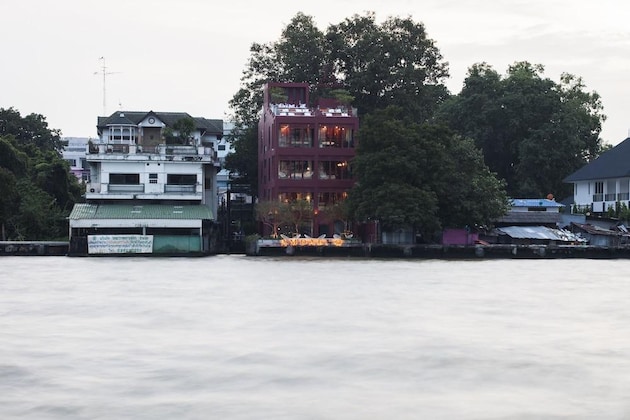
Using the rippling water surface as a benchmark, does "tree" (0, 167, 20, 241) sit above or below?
above

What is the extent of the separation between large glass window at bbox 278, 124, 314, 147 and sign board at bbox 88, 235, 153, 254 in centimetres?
1250

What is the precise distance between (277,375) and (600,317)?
502 inches

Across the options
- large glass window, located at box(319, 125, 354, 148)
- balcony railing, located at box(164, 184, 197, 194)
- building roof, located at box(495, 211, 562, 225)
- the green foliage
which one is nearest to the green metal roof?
balcony railing, located at box(164, 184, 197, 194)

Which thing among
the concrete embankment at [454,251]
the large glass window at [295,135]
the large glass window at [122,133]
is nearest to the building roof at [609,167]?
the concrete embankment at [454,251]

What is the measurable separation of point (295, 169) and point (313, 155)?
172cm

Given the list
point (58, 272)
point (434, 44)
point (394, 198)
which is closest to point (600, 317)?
point (58, 272)

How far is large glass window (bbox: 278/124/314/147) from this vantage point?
75.8 m

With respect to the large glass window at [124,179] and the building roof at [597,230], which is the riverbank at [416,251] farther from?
the large glass window at [124,179]

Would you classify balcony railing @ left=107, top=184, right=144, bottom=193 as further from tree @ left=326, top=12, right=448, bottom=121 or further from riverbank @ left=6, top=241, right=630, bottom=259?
tree @ left=326, top=12, right=448, bottom=121

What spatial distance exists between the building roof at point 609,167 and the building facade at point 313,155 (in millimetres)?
20245

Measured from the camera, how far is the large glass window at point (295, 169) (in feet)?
249

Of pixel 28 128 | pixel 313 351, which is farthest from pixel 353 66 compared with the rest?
pixel 313 351

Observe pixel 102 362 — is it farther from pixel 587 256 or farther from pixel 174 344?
pixel 587 256

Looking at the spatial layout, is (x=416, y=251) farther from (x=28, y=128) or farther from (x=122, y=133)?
(x=28, y=128)
